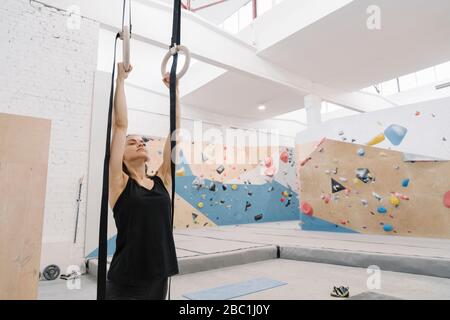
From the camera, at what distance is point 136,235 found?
1.37 m

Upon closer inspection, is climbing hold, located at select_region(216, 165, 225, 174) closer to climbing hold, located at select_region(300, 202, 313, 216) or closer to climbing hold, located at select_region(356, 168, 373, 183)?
climbing hold, located at select_region(300, 202, 313, 216)

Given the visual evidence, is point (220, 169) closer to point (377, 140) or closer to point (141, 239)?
point (377, 140)

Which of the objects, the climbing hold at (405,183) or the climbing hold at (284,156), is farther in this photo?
the climbing hold at (284,156)

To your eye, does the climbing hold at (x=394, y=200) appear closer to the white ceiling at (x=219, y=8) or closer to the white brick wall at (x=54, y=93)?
the white brick wall at (x=54, y=93)

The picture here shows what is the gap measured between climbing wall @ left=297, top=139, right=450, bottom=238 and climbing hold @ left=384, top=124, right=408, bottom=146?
0.05 ft

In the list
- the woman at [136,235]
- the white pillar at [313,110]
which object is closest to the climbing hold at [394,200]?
the white pillar at [313,110]

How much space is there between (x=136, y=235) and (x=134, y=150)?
0.45 meters

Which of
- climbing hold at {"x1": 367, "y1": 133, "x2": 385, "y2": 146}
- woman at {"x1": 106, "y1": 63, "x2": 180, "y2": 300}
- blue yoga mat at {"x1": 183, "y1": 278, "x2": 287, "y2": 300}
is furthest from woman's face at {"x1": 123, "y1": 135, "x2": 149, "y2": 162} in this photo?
climbing hold at {"x1": 367, "y1": 133, "x2": 385, "y2": 146}

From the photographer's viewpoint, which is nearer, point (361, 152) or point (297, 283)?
point (297, 283)

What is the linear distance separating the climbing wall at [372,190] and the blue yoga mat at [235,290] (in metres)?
3.03

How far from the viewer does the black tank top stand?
1347mm

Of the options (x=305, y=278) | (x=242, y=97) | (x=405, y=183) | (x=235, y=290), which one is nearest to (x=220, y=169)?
(x=242, y=97)

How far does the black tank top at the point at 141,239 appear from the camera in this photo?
4.42ft

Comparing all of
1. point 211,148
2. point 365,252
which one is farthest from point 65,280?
point 211,148
